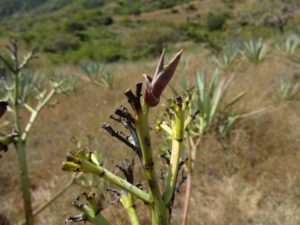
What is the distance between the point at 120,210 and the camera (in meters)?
4.41

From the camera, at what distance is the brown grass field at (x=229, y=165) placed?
168 inches

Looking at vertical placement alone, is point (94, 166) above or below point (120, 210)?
below

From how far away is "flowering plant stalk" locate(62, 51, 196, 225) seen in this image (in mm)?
800

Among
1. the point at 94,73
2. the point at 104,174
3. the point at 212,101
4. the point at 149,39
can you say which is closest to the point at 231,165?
the point at 212,101

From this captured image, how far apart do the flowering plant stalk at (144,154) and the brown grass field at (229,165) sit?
189 centimetres

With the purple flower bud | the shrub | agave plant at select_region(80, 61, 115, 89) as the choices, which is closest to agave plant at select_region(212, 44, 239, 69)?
agave plant at select_region(80, 61, 115, 89)

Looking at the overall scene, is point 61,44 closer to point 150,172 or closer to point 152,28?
point 152,28

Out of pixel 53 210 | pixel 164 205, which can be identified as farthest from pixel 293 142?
pixel 164 205

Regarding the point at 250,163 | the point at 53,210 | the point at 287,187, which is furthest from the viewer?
the point at 250,163

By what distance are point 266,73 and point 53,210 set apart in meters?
5.57

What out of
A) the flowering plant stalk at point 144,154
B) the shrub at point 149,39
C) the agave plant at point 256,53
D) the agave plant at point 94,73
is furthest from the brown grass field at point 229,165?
the shrub at point 149,39

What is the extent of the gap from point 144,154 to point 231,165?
463 cm

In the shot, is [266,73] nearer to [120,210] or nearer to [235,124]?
[235,124]

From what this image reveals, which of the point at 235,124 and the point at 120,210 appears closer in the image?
the point at 120,210
